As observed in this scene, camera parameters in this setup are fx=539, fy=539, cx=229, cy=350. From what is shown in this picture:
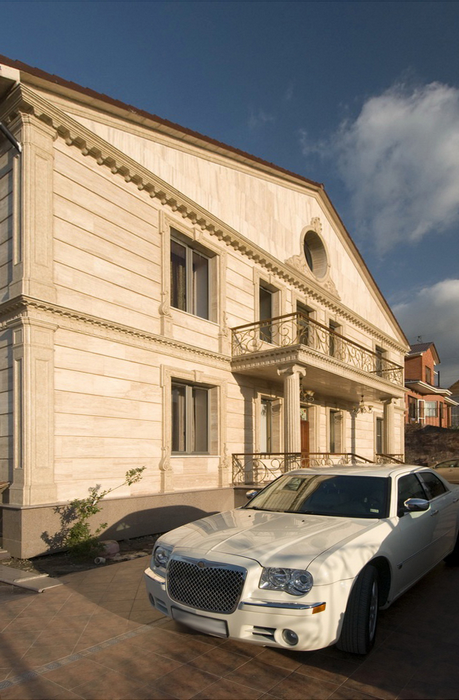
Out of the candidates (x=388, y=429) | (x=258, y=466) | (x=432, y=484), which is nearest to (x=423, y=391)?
(x=388, y=429)

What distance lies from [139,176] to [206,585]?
926 centimetres

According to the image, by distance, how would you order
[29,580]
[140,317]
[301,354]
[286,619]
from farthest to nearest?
[301,354]
[140,317]
[29,580]
[286,619]

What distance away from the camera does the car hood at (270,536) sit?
14.5ft

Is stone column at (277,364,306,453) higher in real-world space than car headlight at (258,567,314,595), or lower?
higher

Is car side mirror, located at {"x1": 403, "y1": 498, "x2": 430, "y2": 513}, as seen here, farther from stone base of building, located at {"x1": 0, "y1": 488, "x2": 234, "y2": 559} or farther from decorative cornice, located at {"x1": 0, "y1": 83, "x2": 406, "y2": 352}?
decorative cornice, located at {"x1": 0, "y1": 83, "x2": 406, "y2": 352}

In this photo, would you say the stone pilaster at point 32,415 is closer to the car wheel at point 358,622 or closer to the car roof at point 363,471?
the car roof at point 363,471

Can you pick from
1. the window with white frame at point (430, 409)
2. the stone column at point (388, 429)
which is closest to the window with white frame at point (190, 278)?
the stone column at point (388, 429)

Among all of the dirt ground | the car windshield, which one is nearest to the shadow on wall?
the dirt ground

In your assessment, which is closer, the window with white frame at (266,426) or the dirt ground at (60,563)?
the dirt ground at (60,563)

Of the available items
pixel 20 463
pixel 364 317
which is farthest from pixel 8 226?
pixel 364 317

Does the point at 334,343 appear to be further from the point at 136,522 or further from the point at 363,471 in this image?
the point at 363,471

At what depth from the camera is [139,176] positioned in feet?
37.9

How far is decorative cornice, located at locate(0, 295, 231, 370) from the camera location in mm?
9000

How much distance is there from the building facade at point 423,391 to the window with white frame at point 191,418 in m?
25.6
